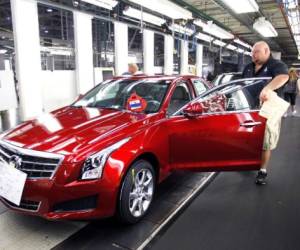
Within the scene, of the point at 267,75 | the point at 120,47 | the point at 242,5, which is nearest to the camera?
the point at 267,75

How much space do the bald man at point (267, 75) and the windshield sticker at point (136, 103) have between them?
1.19 m

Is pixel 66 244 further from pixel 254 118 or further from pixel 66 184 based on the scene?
pixel 254 118

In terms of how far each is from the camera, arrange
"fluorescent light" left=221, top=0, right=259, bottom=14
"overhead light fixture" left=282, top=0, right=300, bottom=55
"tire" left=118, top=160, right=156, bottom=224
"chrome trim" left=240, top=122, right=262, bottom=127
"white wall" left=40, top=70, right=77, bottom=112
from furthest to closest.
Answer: "overhead light fixture" left=282, top=0, right=300, bottom=55
"white wall" left=40, top=70, right=77, bottom=112
"fluorescent light" left=221, top=0, right=259, bottom=14
"chrome trim" left=240, top=122, right=262, bottom=127
"tire" left=118, top=160, right=156, bottom=224

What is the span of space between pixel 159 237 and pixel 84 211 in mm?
627

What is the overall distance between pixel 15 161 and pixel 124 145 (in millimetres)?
824

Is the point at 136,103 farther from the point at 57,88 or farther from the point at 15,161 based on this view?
the point at 57,88

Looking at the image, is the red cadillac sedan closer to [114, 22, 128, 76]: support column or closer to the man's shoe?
the man's shoe

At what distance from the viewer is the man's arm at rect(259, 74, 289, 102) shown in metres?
2.88

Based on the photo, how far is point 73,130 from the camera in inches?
95.7

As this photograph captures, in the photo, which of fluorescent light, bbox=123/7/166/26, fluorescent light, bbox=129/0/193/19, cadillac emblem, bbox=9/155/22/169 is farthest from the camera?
fluorescent light, bbox=123/7/166/26

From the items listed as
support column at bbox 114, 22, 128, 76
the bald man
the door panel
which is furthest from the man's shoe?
support column at bbox 114, 22, 128, 76

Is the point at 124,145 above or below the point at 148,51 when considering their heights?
below

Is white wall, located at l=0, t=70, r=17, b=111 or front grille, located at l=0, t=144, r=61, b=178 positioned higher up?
white wall, located at l=0, t=70, r=17, b=111

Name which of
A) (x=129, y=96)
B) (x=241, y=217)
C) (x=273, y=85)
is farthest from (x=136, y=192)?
(x=273, y=85)
